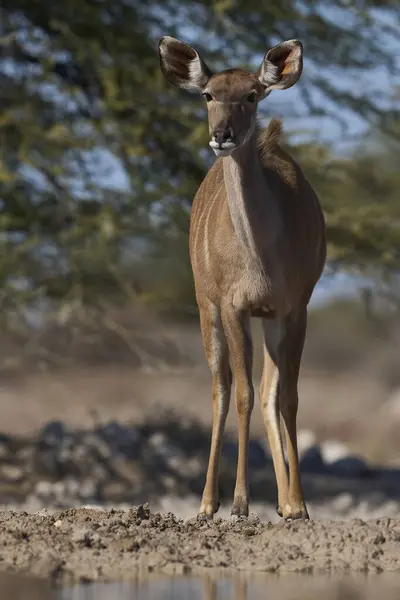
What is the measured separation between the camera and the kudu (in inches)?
297

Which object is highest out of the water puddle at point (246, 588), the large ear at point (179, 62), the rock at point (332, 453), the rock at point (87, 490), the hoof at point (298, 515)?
the rock at point (332, 453)

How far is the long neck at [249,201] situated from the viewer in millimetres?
7578

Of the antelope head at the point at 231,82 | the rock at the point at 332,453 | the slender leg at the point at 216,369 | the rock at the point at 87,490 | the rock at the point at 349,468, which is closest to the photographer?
the antelope head at the point at 231,82

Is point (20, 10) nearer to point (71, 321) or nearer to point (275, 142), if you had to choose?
point (71, 321)

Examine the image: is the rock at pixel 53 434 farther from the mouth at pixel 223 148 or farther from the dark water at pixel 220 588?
the dark water at pixel 220 588

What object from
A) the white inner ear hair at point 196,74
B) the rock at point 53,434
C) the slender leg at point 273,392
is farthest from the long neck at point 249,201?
the rock at point 53,434

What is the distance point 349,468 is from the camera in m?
15.1

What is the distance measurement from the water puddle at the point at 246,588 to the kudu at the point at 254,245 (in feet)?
4.95

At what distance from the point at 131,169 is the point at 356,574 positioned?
7554 mm

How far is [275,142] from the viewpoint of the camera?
8.20 meters

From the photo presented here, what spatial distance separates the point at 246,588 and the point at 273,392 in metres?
2.51

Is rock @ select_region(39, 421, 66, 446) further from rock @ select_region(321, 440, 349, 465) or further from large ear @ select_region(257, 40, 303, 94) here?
large ear @ select_region(257, 40, 303, 94)

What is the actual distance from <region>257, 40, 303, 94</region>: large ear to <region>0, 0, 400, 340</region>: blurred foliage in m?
4.94

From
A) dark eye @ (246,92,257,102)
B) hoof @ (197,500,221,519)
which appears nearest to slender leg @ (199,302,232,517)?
hoof @ (197,500,221,519)
